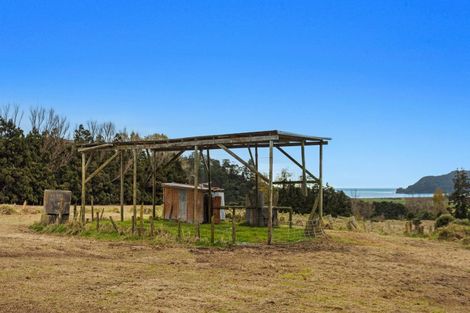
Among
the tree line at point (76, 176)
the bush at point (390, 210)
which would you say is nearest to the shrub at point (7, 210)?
the tree line at point (76, 176)

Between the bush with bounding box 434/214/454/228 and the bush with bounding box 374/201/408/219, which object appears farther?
the bush with bounding box 374/201/408/219

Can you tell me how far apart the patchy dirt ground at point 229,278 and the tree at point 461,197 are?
12.3 metres

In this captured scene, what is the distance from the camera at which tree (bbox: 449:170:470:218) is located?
90.8ft

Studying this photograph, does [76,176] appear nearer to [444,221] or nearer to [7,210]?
[7,210]

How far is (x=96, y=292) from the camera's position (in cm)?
898

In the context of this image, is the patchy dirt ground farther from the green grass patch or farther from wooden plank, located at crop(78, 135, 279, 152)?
wooden plank, located at crop(78, 135, 279, 152)

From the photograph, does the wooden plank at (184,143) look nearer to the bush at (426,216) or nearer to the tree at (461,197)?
the tree at (461,197)

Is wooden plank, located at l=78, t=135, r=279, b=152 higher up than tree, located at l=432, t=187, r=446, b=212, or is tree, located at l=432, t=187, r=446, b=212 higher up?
wooden plank, located at l=78, t=135, r=279, b=152

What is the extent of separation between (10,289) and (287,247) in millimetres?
8207

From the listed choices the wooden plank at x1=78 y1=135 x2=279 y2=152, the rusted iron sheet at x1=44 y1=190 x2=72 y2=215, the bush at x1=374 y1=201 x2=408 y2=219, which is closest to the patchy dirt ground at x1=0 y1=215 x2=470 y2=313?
the wooden plank at x1=78 y1=135 x2=279 y2=152

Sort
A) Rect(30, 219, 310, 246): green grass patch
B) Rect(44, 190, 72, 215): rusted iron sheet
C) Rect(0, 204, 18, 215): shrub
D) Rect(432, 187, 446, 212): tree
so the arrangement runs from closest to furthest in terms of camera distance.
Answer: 1. Rect(30, 219, 310, 246): green grass patch
2. Rect(44, 190, 72, 215): rusted iron sheet
3. Rect(0, 204, 18, 215): shrub
4. Rect(432, 187, 446, 212): tree

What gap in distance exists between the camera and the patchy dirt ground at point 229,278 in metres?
8.29

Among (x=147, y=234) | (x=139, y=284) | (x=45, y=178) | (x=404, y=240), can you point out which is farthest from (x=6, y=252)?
(x=45, y=178)

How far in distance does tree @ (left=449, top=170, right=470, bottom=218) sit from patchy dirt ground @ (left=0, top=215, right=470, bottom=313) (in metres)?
12.3
